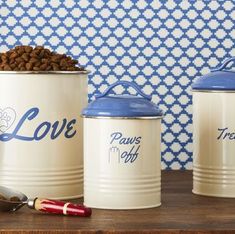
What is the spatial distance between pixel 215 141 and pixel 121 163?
0.21 m

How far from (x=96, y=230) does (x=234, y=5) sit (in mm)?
905

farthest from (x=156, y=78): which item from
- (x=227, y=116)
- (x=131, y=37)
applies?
(x=227, y=116)

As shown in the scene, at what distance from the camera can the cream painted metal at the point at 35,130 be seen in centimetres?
128

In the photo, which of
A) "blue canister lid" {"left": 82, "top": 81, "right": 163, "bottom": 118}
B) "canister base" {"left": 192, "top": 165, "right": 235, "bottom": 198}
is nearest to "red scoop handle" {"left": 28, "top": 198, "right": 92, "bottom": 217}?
Result: "blue canister lid" {"left": 82, "top": 81, "right": 163, "bottom": 118}

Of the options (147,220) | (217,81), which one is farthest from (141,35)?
(147,220)

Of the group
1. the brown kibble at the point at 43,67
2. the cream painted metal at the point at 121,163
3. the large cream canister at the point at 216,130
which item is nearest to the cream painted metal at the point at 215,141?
the large cream canister at the point at 216,130

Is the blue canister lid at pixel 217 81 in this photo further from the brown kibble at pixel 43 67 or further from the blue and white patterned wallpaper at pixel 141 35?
the blue and white patterned wallpaper at pixel 141 35

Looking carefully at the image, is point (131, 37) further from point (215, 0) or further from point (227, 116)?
point (227, 116)

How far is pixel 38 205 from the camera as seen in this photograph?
3.90 ft

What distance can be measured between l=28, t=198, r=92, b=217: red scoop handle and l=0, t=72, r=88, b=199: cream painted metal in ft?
0.32

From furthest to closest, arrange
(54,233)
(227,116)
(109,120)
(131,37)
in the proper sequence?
1. (131,37)
2. (227,116)
3. (109,120)
4. (54,233)

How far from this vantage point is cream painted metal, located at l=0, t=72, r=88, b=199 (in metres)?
1.28

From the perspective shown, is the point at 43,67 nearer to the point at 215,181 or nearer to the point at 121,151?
the point at 121,151

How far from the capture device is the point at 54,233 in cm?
105
